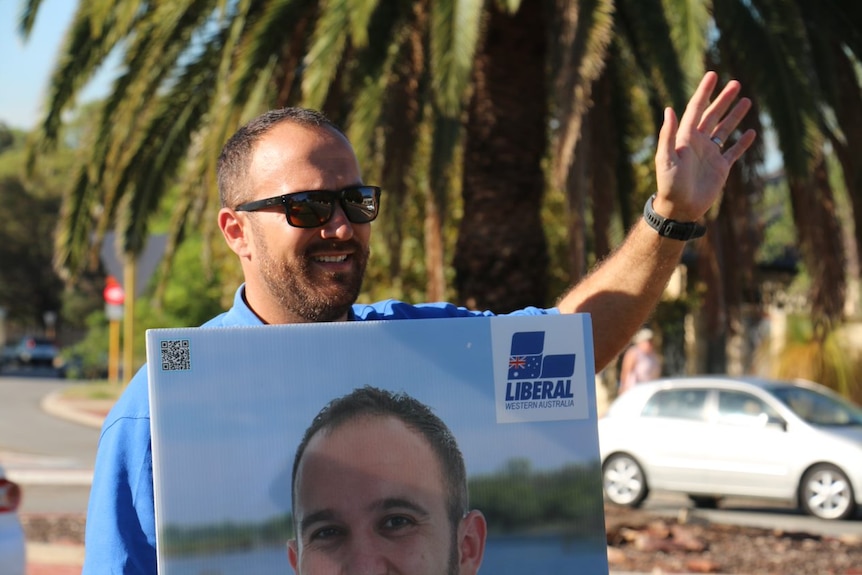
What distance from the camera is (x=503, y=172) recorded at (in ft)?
28.8

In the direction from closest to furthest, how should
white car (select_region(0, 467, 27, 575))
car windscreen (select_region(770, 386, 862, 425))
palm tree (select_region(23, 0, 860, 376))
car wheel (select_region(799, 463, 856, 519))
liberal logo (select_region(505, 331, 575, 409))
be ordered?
liberal logo (select_region(505, 331, 575, 409)), white car (select_region(0, 467, 27, 575)), palm tree (select_region(23, 0, 860, 376)), car wheel (select_region(799, 463, 856, 519)), car windscreen (select_region(770, 386, 862, 425))

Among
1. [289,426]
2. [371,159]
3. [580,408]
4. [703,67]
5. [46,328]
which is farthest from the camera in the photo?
[46,328]

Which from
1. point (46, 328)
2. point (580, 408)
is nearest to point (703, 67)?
point (580, 408)

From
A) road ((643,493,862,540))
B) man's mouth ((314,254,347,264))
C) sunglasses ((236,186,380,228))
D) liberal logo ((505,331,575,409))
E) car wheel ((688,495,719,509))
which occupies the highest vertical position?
sunglasses ((236,186,380,228))

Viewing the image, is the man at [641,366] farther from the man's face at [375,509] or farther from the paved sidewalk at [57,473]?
the man's face at [375,509]

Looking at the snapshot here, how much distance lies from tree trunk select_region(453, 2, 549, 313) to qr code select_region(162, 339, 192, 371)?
6.76 metres

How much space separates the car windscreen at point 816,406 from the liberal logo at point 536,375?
37.7ft

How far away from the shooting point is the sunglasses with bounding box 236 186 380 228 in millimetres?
2332

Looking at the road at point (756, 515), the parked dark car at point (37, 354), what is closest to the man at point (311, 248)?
the road at point (756, 515)

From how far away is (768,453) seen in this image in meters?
12.8

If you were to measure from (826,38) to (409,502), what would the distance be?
7.69 m

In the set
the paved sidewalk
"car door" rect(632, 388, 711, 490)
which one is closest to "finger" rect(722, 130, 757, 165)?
the paved sidewalk

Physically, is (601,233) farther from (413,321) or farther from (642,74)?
(413,321)

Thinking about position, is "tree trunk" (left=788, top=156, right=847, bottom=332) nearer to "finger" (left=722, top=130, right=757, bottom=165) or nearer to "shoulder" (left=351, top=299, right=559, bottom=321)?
"finger" (left=722, top=130, right=757, bottom=165)
